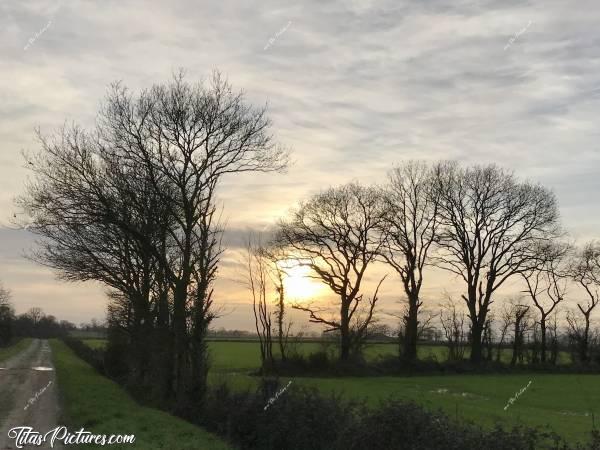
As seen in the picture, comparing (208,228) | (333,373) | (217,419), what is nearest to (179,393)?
(217,419)

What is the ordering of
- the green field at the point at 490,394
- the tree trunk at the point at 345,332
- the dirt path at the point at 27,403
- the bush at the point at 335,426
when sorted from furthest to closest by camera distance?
the tree trunk at the point at 345,332
the green field at the point at 490,394
the dirt path at the point at 27,403
the bush at the point at 335,426

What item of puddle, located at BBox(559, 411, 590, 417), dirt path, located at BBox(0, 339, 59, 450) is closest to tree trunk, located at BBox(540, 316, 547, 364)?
puddle, located at BBox(559, 411, 590, 417)

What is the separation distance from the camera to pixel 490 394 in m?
38.1

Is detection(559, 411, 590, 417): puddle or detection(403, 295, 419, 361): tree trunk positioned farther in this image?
detection(403, 295, 419, 361): tree trunk

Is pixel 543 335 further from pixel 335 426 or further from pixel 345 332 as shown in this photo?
pixel 335 426

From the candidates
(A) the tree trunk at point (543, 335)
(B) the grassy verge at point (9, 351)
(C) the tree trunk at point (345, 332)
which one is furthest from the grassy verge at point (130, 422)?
(A) the tree trunk at point (543, 335)

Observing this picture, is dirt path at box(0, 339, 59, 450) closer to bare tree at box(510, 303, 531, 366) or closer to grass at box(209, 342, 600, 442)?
grass at box(209, 342, 600, 442)

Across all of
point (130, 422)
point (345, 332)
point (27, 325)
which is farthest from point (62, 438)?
point (27, 325)

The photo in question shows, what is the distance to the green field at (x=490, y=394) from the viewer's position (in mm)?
24109

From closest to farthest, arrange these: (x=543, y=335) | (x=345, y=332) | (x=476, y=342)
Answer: (x=345, y=332), (x=476, y=342), (x=543, y=335)

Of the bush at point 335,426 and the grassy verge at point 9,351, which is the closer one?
the bush at point 335,426

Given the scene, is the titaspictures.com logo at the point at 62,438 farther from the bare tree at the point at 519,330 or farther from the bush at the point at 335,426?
the bare tree at the point at 519,330

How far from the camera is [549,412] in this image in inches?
1129

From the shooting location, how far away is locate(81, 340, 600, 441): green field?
24.1m
